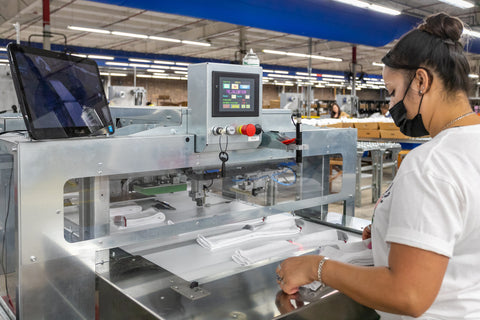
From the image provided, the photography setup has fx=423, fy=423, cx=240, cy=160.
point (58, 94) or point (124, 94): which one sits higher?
point (124, 94)

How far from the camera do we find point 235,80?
1.46 m

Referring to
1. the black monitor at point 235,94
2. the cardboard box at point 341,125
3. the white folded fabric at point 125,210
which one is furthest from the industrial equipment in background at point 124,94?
the black monitor at point 235,94

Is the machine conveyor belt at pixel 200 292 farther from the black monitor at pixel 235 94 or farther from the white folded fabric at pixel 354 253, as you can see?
the black monitor at pixel 235 94

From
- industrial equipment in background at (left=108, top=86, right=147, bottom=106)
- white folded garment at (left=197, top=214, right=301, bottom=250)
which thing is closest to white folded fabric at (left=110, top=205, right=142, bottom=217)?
white folded garment at (left=197, top=214, right=301, bottom=250)

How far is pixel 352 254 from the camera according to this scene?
123 centimetres

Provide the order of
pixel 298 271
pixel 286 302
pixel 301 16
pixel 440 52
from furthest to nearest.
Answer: pixel 301 16 → pixel 286 302 → pixel 298 271 → pixel 440 52

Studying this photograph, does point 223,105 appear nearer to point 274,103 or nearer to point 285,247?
point 285,247

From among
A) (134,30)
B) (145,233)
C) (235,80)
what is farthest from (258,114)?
(134,30)

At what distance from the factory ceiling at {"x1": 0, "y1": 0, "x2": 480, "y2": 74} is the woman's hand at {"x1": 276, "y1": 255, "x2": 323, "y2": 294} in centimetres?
576

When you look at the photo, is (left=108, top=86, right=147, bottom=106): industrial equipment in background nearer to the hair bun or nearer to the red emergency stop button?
the red emergency stop button

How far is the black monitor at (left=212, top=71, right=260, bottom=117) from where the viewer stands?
4.65ft

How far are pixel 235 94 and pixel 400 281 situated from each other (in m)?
0.90

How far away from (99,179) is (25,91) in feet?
1.05

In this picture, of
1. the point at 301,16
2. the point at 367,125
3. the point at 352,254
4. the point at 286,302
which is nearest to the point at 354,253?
the point at 352,254
